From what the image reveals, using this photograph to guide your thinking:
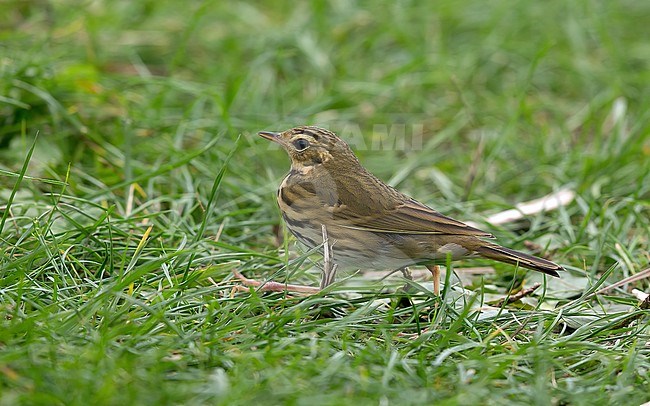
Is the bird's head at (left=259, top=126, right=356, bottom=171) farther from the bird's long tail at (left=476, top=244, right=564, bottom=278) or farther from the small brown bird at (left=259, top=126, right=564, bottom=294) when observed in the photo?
the bird's long tail at (left=476, top=244, right=564, bottom=278)

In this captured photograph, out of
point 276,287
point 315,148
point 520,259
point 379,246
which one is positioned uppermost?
point 315,148

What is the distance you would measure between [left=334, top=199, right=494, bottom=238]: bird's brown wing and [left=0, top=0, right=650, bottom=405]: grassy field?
0.30m

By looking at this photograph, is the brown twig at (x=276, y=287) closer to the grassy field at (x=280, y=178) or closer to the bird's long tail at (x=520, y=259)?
the grassy field at (x=280, y=178)

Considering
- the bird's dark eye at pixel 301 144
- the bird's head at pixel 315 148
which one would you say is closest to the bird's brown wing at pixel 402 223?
the bird's head at pixel 315 148

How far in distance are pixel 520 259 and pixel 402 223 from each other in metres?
0.61

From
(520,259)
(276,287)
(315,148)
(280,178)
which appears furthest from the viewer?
(280,178)

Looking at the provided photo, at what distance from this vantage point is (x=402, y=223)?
462 cm

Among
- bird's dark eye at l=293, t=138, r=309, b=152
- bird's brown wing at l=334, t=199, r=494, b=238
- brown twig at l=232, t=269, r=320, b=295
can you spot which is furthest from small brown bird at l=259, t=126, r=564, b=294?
bird's dark eye at l=293, t=138, r=309, b=152

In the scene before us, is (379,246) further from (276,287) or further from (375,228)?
(276,287)

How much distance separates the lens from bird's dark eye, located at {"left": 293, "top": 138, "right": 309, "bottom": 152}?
198 inches

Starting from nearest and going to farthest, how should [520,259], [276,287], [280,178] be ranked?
1. [520,259]
2. [276,287]
3. [280,178]

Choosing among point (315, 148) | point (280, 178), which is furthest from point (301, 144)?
point (280, 178)

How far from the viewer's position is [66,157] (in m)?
6.14

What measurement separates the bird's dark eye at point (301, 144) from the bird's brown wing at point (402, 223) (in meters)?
0.53
